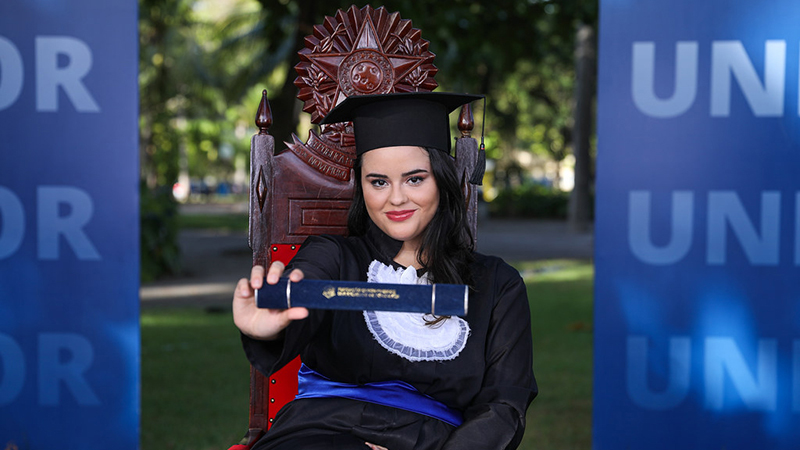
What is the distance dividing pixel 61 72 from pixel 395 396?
2.36 m

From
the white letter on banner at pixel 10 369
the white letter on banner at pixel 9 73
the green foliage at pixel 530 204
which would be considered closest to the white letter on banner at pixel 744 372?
the white letter on banner at pixel 10 369

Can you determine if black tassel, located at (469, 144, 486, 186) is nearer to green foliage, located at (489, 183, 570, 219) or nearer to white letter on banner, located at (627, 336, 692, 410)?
white letter on banner, located at (627, 336, 692, 410)

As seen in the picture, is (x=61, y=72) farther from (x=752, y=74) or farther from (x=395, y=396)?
(x=752, y=74)

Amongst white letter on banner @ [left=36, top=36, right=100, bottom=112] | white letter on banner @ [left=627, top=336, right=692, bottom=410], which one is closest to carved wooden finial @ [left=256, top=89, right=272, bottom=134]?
white letter on banner @ [left=36, top=36, right=100, bottom=112]

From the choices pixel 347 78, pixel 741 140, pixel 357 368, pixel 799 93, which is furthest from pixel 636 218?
pixel 357 368

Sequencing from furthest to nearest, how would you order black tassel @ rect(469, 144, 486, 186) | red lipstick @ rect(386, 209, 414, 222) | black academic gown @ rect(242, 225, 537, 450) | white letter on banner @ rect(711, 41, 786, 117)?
white letter on banner @ rect(711, 41, 786, 117) → black tassel @ rect(469, 144, 486, 186) → red lipstick @ rect(386, 209, 414, 222) → black academic gown @ rect(242, 225, 537, 450)

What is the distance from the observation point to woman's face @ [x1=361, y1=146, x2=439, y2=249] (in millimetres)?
1926

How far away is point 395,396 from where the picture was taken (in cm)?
190

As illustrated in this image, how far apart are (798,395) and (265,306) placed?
110 inches

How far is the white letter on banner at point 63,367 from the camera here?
344 centimetres

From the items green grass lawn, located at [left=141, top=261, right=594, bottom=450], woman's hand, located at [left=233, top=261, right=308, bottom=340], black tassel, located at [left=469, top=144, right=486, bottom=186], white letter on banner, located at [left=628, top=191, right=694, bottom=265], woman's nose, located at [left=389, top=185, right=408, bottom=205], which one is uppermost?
black tassel, located at [left=469, top=144, right=486, bottom=186]

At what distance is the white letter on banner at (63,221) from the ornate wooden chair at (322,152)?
52.5 inches

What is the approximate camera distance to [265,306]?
1.57 meters

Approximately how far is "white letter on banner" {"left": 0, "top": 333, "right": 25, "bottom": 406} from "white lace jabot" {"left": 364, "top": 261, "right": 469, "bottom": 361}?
7.35ft
